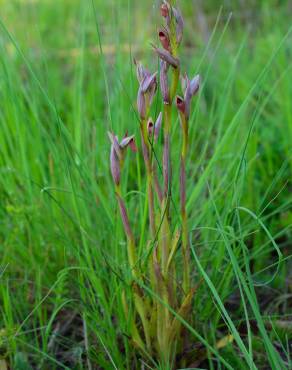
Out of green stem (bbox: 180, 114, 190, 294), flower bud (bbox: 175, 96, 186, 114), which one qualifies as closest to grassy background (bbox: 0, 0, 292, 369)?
green stem (bbox: 180, 114, 190, 294)

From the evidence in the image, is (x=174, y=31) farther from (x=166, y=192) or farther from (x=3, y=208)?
(x=3, y=208)

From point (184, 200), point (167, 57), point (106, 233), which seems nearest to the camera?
point (167, 57)

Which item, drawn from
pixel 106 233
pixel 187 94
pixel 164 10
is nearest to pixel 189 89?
pixel 187 94

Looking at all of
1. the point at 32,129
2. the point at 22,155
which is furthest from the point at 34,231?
the point at 32,129

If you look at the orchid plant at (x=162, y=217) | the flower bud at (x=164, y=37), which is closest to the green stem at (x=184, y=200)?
the orchid plant at (x=162, y=217)

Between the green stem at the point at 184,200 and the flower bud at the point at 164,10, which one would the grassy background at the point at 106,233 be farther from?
the flower bud at the point at 164,10

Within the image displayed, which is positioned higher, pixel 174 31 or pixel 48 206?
pixel 174 31

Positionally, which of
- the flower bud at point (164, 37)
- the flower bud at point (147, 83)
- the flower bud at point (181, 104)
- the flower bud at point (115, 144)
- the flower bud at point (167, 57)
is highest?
the flower bud at point (164, 37)

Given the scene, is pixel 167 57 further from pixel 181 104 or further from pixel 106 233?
pixel 106 233
